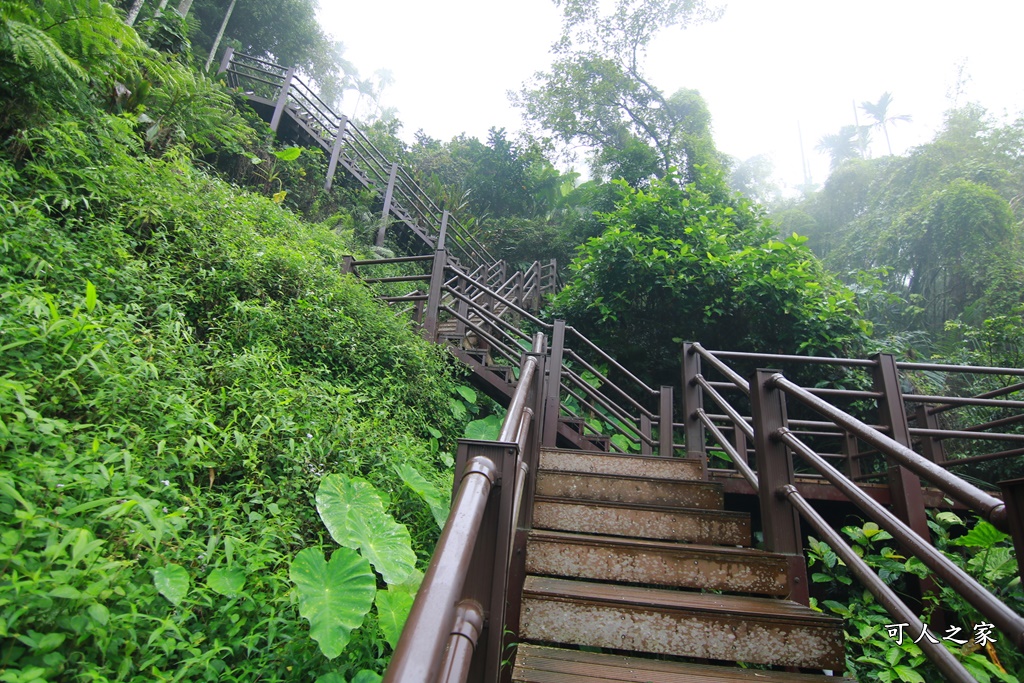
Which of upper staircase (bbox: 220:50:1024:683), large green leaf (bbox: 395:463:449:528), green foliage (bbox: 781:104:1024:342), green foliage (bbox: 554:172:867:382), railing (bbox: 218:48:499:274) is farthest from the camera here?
green foliage (bbox: 781:104:1024:342)

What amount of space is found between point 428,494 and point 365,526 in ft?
1.49

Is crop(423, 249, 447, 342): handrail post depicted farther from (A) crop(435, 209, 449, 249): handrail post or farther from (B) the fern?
(A) crop(435, 209, 449, 249): handrail post

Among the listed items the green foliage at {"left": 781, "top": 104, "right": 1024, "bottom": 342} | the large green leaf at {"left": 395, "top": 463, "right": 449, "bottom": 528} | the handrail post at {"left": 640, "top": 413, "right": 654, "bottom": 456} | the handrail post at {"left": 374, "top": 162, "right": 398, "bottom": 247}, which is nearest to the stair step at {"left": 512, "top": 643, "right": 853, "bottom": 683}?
the large green leaf at {"left": 395, "top": 463, "right": 449, "bottom": 528}

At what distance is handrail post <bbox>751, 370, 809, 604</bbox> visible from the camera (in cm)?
206

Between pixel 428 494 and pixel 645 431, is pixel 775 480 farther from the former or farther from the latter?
pixel 645 431

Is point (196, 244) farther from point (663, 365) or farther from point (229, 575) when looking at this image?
point (663, 365)

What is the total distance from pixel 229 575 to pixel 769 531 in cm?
216

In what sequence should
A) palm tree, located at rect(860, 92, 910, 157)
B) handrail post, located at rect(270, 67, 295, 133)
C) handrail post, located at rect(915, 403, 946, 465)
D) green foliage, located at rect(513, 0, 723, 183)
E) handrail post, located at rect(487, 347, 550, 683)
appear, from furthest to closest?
palm tree, located at rect(860, 92, 910, 157) < green foliage, located at rect(513, 0, 723, 183) < handrail post, located at rect(270, 67, 295, 133) < handrail post, located at rect(915, 403, 946, 465) < handrail post, located at rect(487, 347, 550, 683)

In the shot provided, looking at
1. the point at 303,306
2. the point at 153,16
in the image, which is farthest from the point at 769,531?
the point at 153,16

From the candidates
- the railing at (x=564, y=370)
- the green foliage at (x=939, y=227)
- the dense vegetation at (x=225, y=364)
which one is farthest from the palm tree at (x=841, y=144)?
the railing at (x=564, y=370)

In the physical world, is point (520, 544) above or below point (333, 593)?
above

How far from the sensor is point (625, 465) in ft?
10.7

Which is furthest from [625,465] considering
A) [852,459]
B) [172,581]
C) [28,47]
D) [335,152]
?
[335,152]

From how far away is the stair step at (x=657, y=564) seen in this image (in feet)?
6.83
